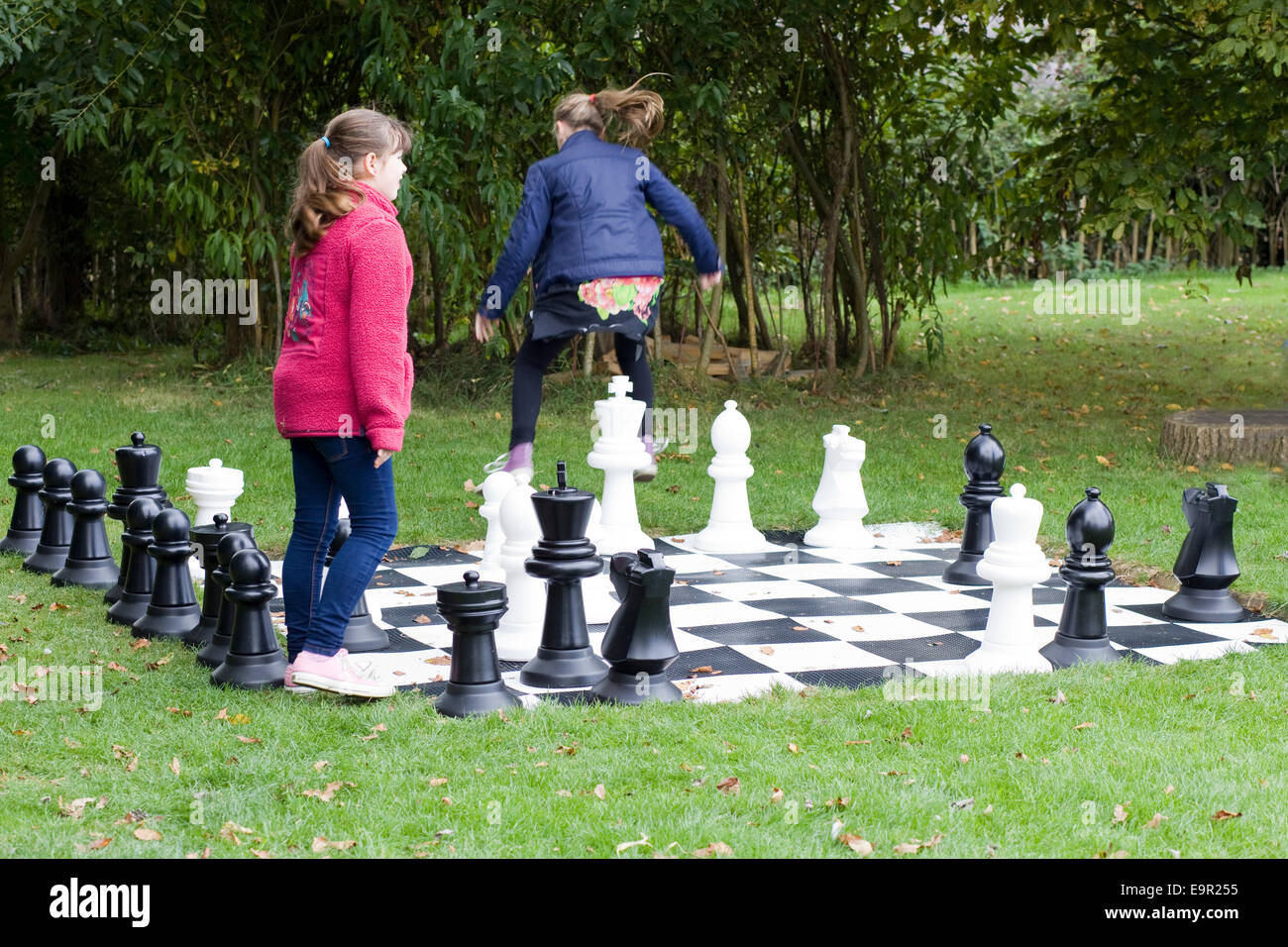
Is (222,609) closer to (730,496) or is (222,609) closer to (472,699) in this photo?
(472,699)

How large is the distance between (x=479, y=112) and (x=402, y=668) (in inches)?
181

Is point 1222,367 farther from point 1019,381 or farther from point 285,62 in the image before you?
point 285,62

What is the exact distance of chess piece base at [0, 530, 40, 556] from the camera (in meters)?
5.41

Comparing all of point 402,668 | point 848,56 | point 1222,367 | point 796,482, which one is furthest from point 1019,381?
point 402,668

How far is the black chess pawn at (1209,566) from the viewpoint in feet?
15.0

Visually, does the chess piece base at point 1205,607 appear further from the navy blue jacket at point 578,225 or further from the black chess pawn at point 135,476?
the black chess pawn at point 135,476

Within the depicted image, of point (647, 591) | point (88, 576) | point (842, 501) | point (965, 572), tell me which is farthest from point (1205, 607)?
point (88, 576)

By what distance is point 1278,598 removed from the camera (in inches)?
185

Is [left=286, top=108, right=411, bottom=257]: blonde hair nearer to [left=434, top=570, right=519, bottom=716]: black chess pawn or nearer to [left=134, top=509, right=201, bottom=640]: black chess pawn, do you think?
[left=434, top=570, right=519, bottom=716]: black chess pawn

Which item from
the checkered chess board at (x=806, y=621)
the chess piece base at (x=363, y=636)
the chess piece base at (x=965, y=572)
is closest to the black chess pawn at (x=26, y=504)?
the checkered chess board at (x=806, y=621)

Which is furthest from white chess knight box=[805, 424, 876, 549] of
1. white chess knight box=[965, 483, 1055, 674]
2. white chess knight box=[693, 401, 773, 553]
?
white chess knight box=[965, 483, 1055, 674]

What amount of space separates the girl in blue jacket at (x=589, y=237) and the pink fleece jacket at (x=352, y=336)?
167cm

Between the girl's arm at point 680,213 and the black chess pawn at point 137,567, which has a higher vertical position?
the girl's arm at point 680,213

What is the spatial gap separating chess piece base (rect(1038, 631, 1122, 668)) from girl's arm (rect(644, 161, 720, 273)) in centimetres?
219
